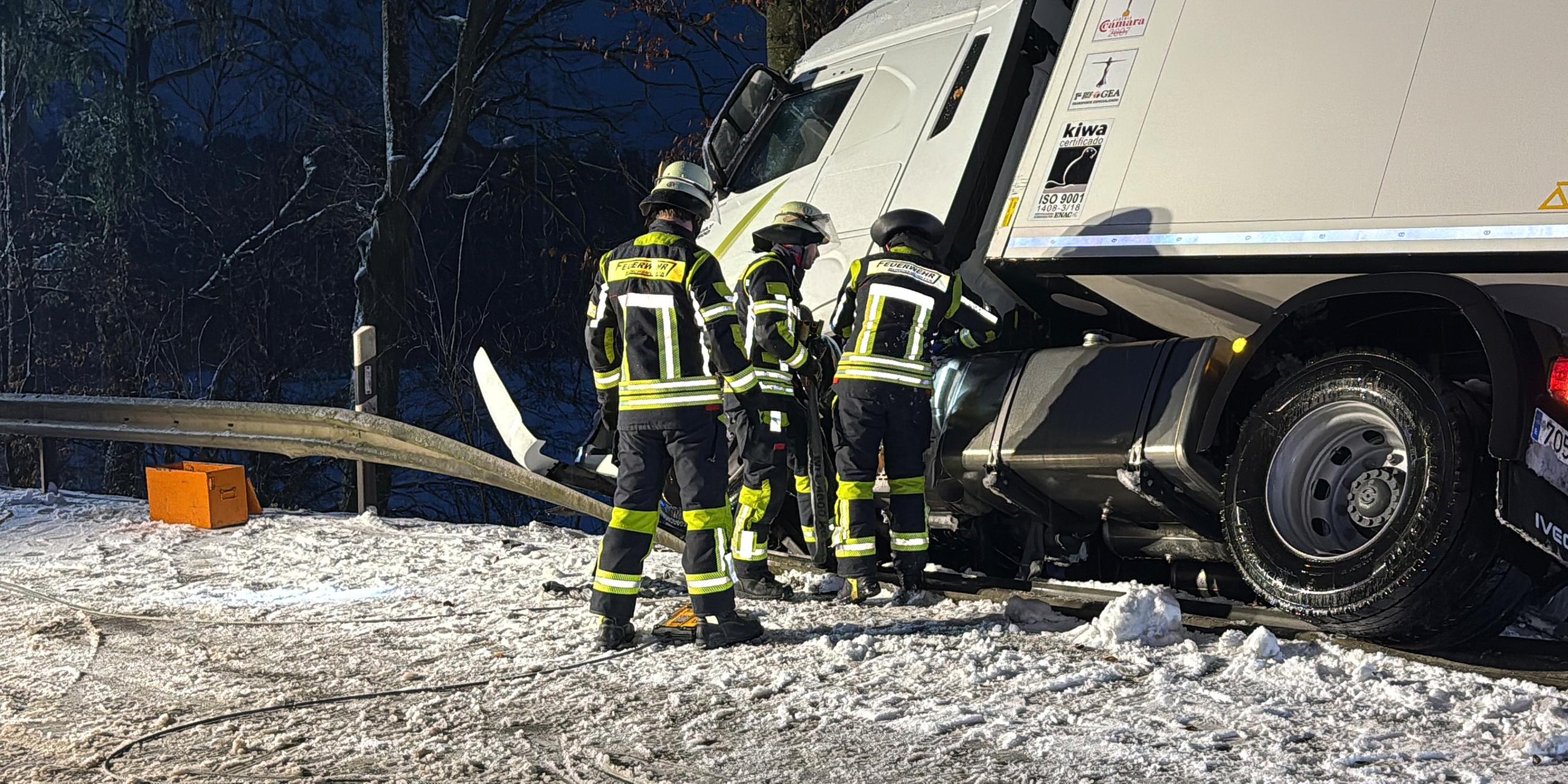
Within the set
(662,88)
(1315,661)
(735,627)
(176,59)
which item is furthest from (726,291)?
(176,59)

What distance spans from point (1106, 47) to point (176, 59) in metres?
16.8

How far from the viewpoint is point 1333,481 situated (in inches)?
193

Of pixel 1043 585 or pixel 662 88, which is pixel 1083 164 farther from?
pixel 662 88

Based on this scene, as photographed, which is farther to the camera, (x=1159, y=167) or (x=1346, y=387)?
(x=1159, y=167)

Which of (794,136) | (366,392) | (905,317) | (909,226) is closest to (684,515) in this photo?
(905,317)

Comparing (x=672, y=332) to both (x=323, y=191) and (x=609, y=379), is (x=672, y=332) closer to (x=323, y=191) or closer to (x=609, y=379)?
(x=609, y=379)

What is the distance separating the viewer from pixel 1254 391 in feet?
17.1

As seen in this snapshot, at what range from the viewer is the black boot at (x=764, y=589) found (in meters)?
6.45

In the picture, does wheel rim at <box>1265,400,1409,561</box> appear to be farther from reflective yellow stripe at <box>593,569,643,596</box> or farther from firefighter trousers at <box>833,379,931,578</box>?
reflective yellow stripe at <box>593,569,643,596</box>

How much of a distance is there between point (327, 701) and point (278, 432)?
5264 millimetres

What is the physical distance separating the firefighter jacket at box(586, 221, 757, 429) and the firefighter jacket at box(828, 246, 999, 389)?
862 mm

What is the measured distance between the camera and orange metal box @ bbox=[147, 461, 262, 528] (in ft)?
28.8

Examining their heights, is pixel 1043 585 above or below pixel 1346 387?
below

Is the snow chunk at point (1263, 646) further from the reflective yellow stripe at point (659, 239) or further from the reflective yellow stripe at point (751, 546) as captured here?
the reflective yellow stripe at point (659, 239)
